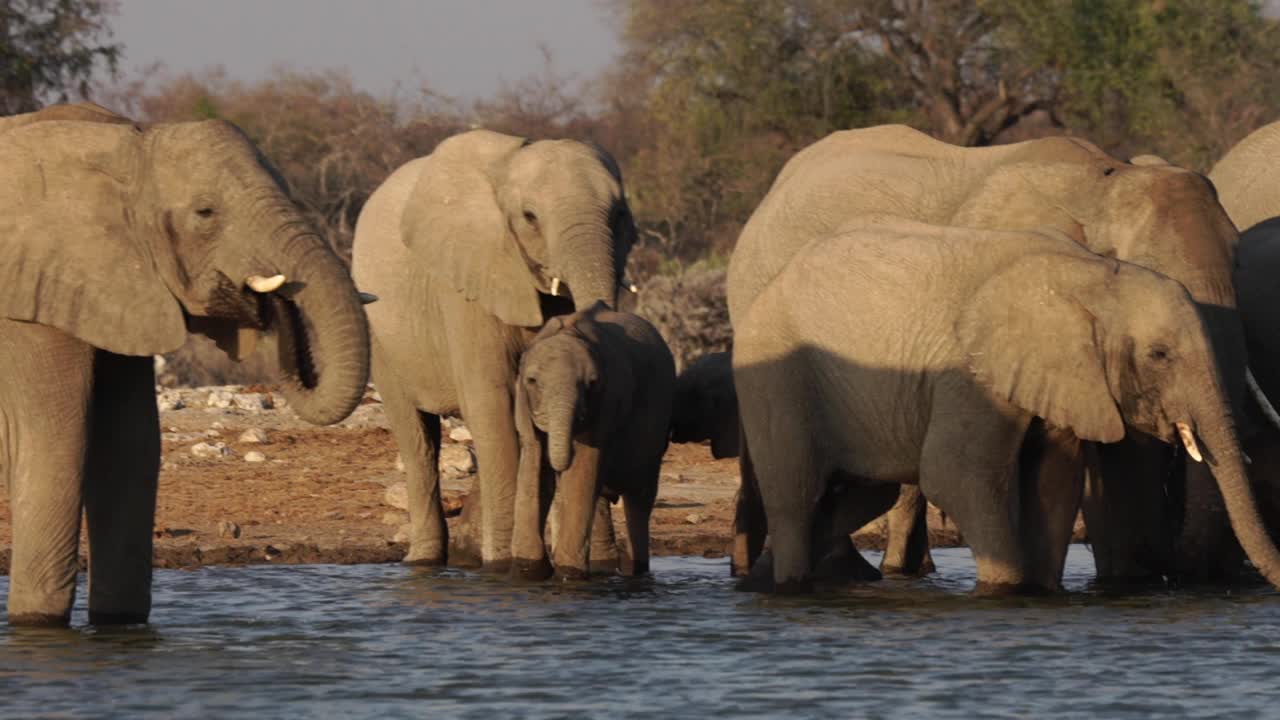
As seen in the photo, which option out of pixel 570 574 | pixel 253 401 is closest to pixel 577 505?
pixel 570 574

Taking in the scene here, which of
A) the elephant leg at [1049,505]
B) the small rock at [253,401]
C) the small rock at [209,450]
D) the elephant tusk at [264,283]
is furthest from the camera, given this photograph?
the small rock at [253,401]

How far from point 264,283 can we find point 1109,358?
324 cm

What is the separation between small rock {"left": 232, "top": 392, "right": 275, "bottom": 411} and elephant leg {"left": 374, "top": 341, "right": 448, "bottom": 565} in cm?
392

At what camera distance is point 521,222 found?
35.7ft

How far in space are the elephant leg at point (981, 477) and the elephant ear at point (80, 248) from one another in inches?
116

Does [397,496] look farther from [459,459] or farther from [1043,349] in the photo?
[1043,349]

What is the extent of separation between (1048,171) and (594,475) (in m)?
2.23

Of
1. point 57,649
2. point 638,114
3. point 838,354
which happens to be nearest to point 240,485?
point 838,354

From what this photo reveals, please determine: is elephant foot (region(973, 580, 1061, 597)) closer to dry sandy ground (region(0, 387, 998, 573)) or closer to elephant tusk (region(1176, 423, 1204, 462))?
elephant tusk (region(1176, 423, 1204, 462))

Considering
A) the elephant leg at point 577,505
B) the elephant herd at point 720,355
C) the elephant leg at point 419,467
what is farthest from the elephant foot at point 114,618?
the elephant leg at point 419,467

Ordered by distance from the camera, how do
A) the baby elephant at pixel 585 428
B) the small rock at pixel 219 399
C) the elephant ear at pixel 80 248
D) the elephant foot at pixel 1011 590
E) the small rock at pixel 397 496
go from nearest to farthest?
the elephant ear at pixel 80 248
the elephant foot at pixel 1011 590
the baby elephant at pixel 585 428
the small rock at pixel 397 496
the small rock at pixel 219 399

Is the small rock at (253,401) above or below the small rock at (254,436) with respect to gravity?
above

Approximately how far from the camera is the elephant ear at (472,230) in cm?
1080

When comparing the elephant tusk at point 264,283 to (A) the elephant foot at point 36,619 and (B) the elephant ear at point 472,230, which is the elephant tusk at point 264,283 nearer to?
(A) the elephant foot at point 36,619
